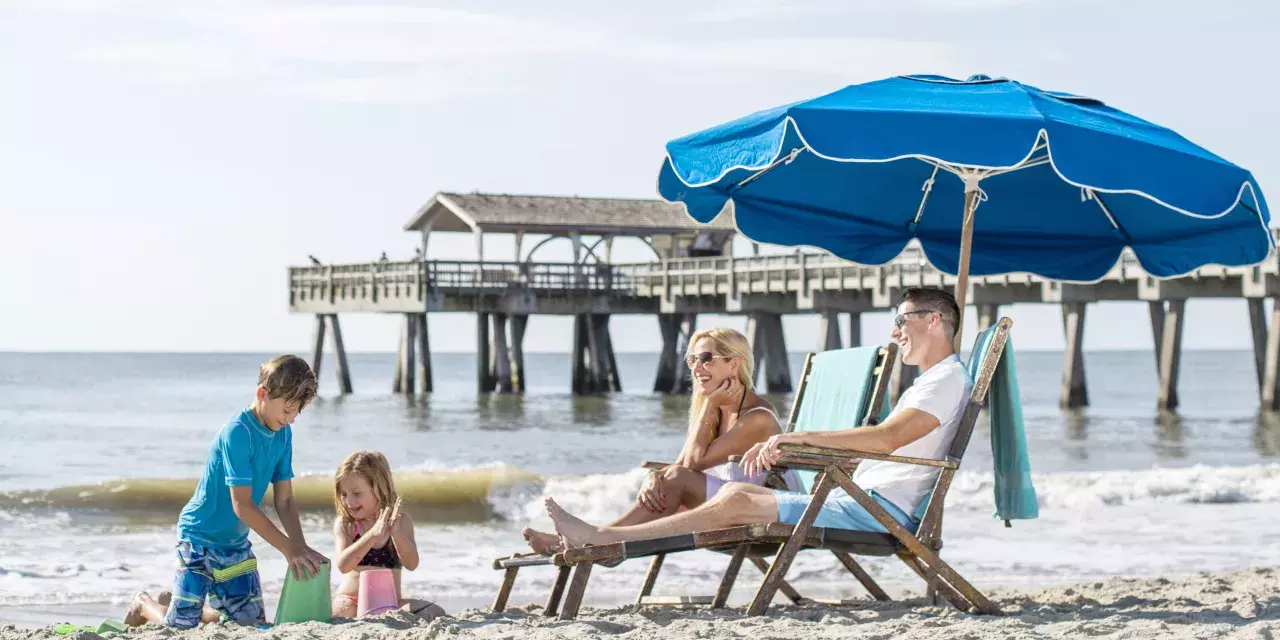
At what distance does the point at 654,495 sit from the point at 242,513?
127 centimetres

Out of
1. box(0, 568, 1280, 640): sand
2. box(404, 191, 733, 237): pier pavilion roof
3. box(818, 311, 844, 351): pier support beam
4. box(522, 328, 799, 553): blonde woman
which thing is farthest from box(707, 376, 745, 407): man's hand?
box(404, 191, 733, 237): pier pavilion roof

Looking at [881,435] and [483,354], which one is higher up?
[881,435]

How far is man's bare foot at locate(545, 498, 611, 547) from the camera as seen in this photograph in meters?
4.51

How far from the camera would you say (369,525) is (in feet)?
15.8

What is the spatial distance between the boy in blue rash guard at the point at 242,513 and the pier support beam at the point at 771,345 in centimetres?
2649

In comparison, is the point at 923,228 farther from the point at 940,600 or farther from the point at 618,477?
the point at 618,477

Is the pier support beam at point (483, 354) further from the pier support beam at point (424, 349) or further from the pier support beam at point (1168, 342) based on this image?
the pier support beam at point (1168, 342)

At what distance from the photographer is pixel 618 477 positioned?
45.4 feet

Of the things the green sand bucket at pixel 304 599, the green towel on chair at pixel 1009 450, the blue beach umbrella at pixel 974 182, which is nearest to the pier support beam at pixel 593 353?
the blue beach umbrella at pixel 974 182

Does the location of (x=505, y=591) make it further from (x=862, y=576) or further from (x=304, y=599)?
(x=862, y=576)

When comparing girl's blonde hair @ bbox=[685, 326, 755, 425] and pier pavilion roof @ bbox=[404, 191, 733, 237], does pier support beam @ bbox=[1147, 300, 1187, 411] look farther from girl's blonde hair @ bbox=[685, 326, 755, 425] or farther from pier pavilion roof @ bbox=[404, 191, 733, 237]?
girl's blonde hair @ bbox=[685, 326, 755, 425]

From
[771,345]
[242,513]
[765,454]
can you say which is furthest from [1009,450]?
[771,345]

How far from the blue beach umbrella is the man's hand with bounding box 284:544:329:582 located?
1.60 metres

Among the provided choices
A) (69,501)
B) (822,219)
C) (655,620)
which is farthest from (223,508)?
(69,501)
